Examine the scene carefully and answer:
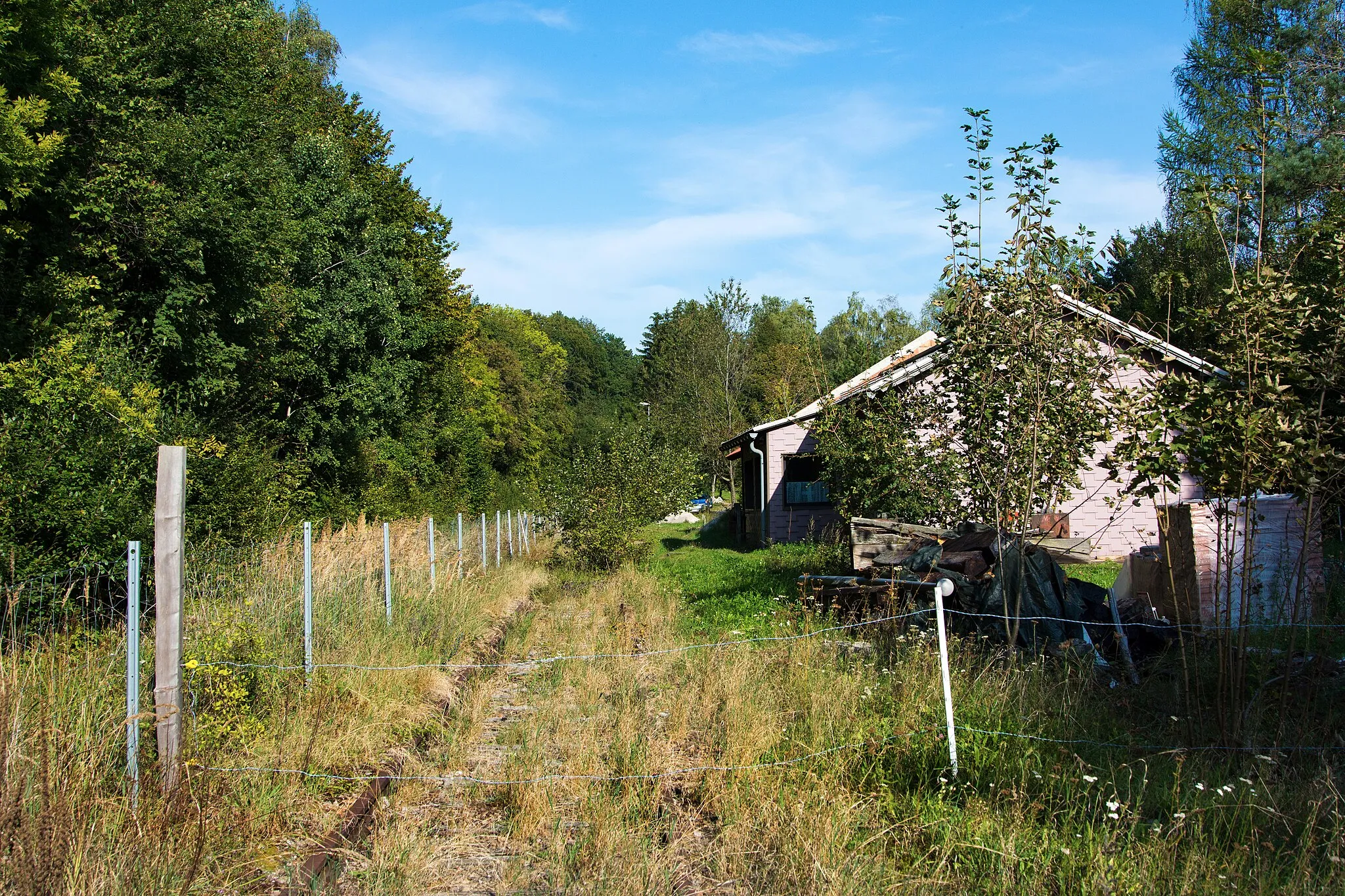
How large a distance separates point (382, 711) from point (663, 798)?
8.76 feet

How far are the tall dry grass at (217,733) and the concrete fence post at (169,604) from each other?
17 cm

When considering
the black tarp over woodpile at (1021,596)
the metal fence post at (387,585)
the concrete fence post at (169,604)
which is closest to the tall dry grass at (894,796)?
the black tarp over woodpile at (1021,596)

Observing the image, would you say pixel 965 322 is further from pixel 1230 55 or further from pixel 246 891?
pixel 1230 55

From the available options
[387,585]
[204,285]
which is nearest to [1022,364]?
[387,585]

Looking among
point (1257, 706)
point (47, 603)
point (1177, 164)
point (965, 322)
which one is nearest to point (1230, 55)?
point (1177, 164)

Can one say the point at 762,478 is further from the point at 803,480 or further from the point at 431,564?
the point at 431,564

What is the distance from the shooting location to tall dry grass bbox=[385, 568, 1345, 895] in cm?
442

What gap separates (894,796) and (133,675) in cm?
415

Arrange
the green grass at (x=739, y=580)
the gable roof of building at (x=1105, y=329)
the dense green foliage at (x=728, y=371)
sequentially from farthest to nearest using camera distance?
the dense green foliage at (x=728, y=371), the green grass at (x=739, y=580), the gable roof of building at (x=1105, y=329)

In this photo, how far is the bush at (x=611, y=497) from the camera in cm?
2070

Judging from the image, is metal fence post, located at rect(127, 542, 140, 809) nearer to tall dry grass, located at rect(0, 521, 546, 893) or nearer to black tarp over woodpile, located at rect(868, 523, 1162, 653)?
tall dry grass, located at rect(0, 521, 546, 893)

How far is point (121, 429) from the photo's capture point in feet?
32.7

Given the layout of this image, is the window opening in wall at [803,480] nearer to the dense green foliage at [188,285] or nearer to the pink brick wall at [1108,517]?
the pink brick wall at [1108,517]

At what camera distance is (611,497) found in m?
21.6
